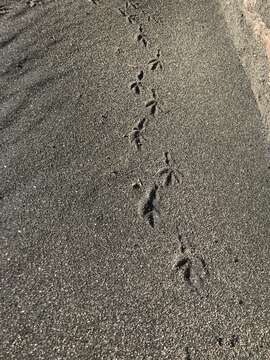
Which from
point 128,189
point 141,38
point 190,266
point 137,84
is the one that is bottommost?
point 190,266

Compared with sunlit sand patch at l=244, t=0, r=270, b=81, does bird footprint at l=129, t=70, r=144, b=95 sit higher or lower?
higher

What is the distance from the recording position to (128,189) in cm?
321

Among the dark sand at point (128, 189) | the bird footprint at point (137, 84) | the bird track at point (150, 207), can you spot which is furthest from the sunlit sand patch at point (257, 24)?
the bird track at point (150, 207)

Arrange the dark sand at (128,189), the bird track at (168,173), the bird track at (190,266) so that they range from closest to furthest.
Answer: the dark sand at (128,189) < the bird track at (190,266) < the bird track at (168,173)

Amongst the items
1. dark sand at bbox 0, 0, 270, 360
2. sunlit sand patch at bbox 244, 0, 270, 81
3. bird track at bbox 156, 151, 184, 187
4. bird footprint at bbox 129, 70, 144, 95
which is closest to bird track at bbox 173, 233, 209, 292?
dark sand at bbox 0, 0, 270, 360

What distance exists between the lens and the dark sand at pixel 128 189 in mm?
2617

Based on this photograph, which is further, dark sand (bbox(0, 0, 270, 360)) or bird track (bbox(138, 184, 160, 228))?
bird track (bbox(138, 184, 160, 228))

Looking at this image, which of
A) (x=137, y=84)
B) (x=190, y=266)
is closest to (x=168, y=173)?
(x=190, y=266)

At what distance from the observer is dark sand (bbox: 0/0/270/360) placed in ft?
8.59

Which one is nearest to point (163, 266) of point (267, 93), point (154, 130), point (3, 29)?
point (154, 130)

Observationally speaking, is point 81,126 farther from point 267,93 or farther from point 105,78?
point 267,93

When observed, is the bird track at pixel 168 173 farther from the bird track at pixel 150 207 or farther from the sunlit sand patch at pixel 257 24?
the sunlit sand patch at pixel 257 24

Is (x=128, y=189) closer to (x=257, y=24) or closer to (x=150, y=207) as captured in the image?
(x=150, y=207)

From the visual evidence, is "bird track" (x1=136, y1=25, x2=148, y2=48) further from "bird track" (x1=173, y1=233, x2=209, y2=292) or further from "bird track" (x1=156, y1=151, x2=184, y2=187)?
"bird track" (x1=173, y1=233, x2=209, y2=292)
